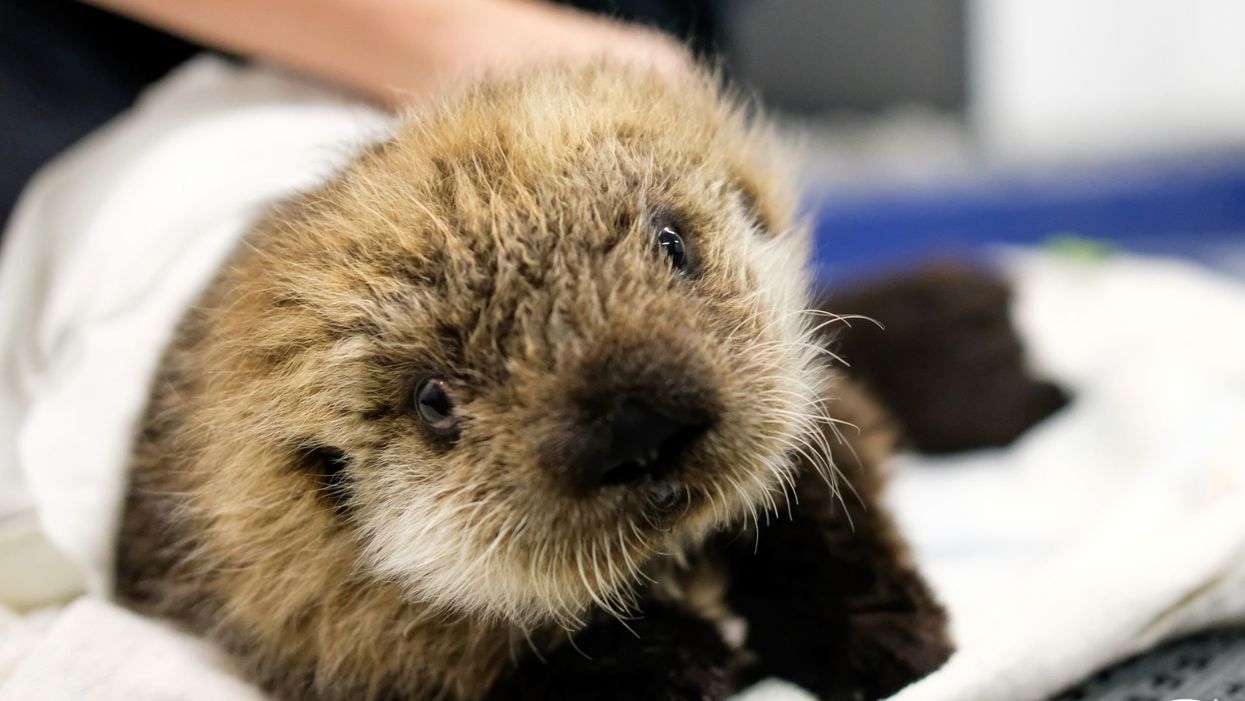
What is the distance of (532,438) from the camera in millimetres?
798

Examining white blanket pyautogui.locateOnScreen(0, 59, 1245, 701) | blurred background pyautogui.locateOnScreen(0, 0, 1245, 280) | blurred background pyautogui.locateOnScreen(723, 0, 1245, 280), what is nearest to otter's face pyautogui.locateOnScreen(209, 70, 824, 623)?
white blanket pyautogui.locateOnScreen(0, 59, 1245, 701)

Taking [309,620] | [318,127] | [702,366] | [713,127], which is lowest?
[309,620]

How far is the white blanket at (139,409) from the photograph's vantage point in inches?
39.2

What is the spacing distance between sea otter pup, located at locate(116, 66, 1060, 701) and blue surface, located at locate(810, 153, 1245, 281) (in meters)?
2.12

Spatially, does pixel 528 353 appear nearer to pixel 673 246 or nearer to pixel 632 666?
pixel 673 246

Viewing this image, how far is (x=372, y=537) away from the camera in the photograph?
95 centimetres

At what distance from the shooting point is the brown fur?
826 millimetres

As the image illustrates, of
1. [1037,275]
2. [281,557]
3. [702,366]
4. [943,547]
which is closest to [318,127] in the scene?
[281,557]

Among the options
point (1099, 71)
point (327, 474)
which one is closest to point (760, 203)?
point (327, 474)

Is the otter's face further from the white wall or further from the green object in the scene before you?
the white wall

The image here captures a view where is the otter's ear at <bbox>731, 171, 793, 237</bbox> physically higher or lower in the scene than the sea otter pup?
higher

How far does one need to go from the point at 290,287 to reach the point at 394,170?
15cm

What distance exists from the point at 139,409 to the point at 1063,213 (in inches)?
112

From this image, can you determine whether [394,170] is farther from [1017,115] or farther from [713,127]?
[1017,115]
